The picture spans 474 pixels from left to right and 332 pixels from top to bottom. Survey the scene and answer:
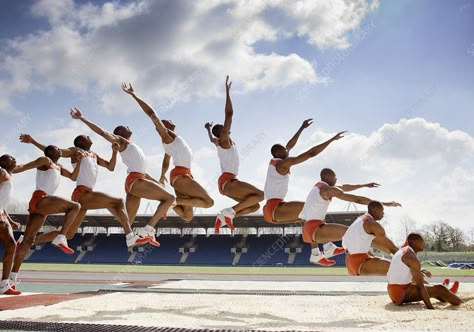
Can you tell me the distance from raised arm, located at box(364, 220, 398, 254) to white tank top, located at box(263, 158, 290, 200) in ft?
5.19

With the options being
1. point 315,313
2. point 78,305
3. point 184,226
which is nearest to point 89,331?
point 78,305

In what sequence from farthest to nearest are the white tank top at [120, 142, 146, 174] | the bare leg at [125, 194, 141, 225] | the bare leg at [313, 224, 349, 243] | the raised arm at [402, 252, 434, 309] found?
the bare leg at [125, 194, 141, 225] → the white tank top at [120, 142, 146, 174] → the bare leg at [313, 224, 349, 243] → the raised arm at [402, 252, 434, 309]

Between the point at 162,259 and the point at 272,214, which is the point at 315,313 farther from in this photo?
the point at 162,259

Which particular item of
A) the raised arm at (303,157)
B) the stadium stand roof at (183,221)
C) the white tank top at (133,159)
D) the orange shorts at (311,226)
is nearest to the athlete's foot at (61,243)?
the white tank top at (133,159)

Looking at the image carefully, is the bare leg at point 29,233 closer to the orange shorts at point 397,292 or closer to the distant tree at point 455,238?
the orange shorts at point 397,292

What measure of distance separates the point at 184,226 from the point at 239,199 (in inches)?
1616

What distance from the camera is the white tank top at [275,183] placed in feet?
25.7

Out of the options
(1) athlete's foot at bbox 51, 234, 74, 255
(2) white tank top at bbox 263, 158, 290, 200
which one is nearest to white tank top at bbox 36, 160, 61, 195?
(1) athlete's foot at bbox 51, 234, 74, 255

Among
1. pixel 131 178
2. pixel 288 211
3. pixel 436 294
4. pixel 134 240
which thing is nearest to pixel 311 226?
pixel 288 211

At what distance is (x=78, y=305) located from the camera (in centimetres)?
724

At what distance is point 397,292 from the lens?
7148 mm

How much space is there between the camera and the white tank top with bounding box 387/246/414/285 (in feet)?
22.9

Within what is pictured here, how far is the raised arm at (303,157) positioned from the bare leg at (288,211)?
606mm

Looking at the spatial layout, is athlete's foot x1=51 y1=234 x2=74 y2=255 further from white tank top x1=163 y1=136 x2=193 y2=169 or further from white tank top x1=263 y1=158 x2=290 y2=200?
white tank top x1=263 y1=158 x2=290 y2=200
